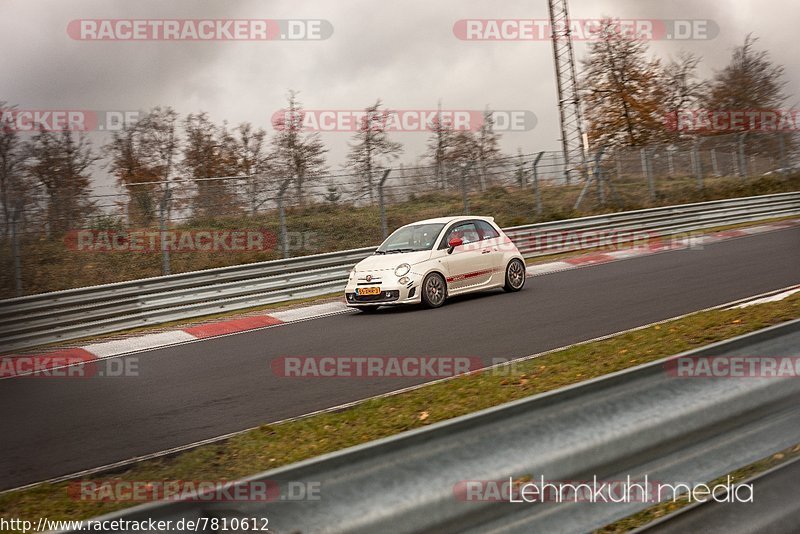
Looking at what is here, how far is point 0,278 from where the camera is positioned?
15680mm

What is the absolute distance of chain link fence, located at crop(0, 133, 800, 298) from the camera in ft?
56.9

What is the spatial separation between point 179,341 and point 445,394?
7.26 metres

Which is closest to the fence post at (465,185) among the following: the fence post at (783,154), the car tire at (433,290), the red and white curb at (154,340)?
the red and white curb at (154,340)

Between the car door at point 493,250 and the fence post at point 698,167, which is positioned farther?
the fence post at point 698,167

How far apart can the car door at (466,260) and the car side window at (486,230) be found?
102 mm

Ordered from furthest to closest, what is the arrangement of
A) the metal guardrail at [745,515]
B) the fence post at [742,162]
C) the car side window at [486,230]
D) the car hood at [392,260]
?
the fence post at [742,162] < the car side window at [486,230] < the car hood at [392,260] < the metal guardrail at [745,515]

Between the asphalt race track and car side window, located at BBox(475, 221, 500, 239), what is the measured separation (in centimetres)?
110

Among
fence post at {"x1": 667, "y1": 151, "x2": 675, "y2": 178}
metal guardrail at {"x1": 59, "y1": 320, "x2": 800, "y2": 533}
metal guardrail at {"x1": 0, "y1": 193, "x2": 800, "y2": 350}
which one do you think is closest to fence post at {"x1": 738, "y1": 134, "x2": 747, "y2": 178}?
fence post at {"x1": 667, "y1": 151, "x2": 675, "y2": 178}

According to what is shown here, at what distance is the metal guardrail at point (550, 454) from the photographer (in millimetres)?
2639

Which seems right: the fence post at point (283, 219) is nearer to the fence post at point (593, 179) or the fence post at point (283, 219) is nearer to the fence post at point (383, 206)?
the fence post at point (383, 206)

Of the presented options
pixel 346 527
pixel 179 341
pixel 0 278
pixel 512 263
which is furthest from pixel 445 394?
pixel 0 278

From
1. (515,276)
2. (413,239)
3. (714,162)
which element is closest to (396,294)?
(413,239)

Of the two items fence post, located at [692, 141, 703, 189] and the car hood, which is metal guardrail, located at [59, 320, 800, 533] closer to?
the car hood

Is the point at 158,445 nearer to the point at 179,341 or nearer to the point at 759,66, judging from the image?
the point at 179,341
